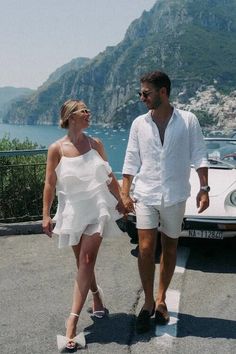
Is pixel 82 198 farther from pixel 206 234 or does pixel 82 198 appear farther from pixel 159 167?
pixel 206 234

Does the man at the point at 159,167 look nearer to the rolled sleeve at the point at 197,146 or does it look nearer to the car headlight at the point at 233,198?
the rolled sleeve at the point at 197,146

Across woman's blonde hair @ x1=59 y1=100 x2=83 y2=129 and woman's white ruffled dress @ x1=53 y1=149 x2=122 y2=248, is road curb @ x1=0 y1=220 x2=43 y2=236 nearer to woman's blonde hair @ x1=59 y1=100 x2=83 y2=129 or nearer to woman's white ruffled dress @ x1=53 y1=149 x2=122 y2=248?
woman's white ruffled dress @ x1=53 y1=149 x2=122 y2=248

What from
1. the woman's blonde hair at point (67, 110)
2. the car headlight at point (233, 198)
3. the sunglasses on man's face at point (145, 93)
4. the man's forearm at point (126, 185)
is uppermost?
the sunglasses on man's face at point (145, 93)

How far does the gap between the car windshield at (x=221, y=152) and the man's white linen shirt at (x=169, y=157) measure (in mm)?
2977

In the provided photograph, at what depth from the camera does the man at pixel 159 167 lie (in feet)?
11.7

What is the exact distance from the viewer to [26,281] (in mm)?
4879

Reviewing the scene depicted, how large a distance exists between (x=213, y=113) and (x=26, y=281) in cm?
18075

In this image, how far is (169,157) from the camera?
3562 mm

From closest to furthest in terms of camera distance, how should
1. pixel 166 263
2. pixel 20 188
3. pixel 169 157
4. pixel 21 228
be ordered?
pixel 169 157 < pixel 166 263 < pixel 21 228 < pixel 20 188

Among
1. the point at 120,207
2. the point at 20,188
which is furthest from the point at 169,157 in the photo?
the point at 20,188

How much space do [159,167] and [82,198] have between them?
619 millimetres

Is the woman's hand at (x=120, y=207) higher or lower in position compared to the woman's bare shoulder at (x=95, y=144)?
lower

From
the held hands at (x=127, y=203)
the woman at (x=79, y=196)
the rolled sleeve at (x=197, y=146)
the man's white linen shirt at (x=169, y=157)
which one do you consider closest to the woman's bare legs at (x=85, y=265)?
the woman at (x=79, y=196)

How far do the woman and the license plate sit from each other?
198 centimetres
